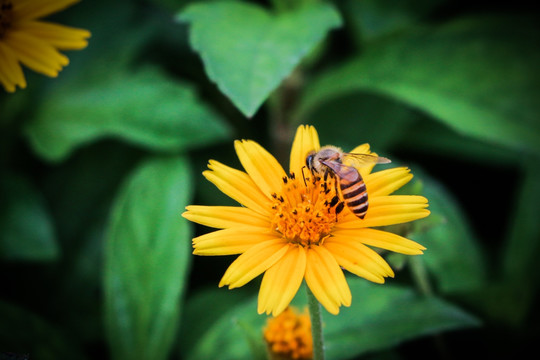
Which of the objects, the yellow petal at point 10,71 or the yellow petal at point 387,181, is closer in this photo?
the yellow petal at point 387,181

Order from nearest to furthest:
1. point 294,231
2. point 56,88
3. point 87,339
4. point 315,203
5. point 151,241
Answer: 1. point 294,231
2. point 315,203
3. point 151,241
4. point 87,339
5. point 56,88

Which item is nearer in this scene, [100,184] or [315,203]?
[315,203]

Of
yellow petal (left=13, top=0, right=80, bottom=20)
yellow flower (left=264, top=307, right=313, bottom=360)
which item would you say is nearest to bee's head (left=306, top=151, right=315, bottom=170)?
yellow flower (left=264, top=307, right=313, bottom=360)

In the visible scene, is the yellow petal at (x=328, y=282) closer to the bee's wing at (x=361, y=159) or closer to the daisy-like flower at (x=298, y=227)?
the daisy-like flower at (x=298, y=227)

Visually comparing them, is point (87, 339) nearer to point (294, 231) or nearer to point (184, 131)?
point (184, 131)

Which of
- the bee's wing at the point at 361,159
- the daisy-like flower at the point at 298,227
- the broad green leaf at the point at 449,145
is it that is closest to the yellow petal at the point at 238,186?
the daisy-like flower at the point at 298,227

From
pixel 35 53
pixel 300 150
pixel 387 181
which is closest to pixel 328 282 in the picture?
pixel 387 181

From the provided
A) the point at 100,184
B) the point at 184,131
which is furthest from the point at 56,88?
the point at 184,131
